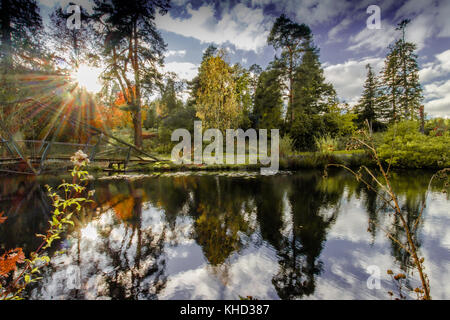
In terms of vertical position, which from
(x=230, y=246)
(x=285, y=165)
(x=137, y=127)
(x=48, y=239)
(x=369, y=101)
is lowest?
(x=230, y=246)

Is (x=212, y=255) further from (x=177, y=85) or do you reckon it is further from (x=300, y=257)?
(x=177, y=85)

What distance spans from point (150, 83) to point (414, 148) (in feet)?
63.6

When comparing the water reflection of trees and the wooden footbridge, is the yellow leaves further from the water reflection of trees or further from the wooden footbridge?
the water reflection of trees

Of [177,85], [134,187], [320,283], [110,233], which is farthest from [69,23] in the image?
[320,283]

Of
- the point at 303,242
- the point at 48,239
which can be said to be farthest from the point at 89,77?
the point at 303,242

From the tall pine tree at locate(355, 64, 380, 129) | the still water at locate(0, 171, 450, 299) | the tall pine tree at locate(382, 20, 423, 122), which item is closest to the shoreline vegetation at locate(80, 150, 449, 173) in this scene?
the still water at locate(0, 171, 450, 299)

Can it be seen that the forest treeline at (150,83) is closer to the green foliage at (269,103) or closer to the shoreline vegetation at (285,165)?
the green foliage at (269,103)

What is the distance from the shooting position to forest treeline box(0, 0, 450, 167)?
1097 centimetres

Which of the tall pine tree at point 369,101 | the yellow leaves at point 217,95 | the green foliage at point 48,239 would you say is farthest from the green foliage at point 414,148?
the tall pine tree at point 369,101

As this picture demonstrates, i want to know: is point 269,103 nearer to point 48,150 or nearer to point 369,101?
point 369,101

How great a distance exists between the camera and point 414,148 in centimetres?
1105

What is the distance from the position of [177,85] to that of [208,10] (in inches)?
656
